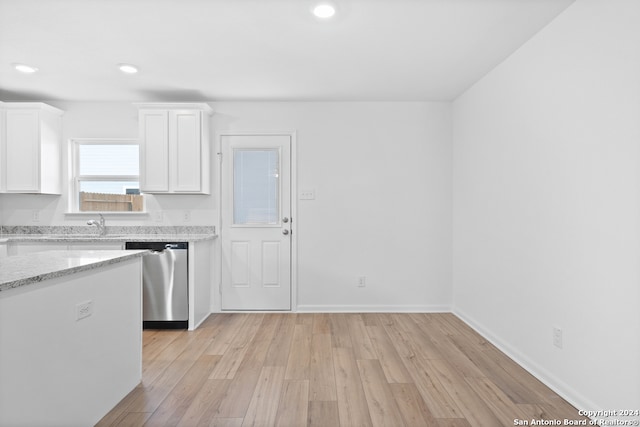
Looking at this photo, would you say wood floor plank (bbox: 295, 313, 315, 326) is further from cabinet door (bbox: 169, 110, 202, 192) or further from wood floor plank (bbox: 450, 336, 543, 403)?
cabinet door (bbox: 169, 110, 202, 192)

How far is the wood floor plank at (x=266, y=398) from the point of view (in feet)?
6.20

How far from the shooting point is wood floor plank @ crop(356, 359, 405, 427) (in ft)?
6.20

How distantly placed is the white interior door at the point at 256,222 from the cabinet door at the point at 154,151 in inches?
24.9

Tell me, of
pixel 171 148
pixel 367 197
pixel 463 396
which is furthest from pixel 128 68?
pixel 463 396

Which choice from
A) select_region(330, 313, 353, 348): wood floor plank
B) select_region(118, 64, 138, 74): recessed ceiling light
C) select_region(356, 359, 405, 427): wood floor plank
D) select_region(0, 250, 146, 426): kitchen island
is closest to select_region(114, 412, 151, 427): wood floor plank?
select_region(0, 250, 146, 426): kitchen island

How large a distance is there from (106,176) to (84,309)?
2836 millimetres

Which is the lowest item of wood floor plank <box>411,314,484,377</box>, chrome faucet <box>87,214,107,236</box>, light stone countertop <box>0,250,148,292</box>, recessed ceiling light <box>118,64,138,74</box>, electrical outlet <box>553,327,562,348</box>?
wood floor plank <box>411,314,484,377</box>

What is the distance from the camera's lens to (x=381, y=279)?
4.07 metres

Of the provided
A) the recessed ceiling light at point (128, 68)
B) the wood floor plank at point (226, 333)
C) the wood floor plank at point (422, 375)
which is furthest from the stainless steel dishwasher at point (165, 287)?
the wood floor plank at point (422, 375)

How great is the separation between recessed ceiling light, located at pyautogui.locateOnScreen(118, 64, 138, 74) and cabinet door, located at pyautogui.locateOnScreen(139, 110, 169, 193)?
1.94 ft

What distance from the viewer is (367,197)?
408cm

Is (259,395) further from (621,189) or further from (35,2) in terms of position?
(35,2)

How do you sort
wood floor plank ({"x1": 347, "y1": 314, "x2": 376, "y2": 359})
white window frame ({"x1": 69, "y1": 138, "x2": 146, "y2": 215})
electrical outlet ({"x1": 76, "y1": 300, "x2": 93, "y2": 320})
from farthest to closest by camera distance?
white window frame ({"x1": 69, "y1": 138, "x2": 146, "y2": 215}) → wood floor plank ({"x1": 347, "y1": 314, "x2": 376, "y2": 359}) → electrical outlet ({"x1": 76, "y1": 300, "x2": 93, "y2": 320})

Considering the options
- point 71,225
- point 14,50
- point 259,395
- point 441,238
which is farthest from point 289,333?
point 14,50
